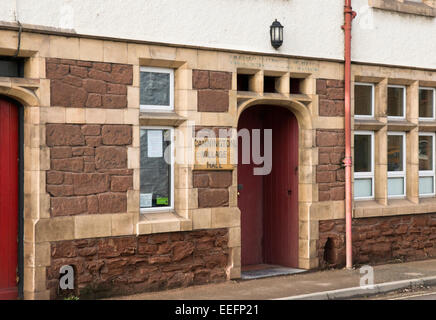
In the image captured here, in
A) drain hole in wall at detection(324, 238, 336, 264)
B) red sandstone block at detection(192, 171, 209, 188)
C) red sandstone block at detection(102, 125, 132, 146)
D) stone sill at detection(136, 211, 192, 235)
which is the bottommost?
drain hole in wall at detection(324, 238, 336, 264)

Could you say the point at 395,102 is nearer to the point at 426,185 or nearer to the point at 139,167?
the point at 426,185

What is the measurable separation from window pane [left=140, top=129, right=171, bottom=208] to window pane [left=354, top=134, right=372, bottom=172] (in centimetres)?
392

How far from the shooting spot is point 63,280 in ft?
29.7

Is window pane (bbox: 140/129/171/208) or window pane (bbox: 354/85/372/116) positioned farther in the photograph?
window pane (bbox: 354/85/372/116)

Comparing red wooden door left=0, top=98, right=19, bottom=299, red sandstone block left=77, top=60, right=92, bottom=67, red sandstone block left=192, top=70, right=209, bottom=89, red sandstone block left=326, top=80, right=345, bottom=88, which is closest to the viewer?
red wooden door left=0, top=98, right=19, bottom=299

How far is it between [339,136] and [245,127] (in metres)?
1.62

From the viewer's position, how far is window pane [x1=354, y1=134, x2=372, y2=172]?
1277 centimetres

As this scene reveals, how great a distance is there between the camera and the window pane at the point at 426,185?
1376 centimetres

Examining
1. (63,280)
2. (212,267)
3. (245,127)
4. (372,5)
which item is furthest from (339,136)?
(63,280)

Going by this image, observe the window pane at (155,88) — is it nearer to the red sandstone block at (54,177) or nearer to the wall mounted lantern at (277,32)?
the red sandstone block at (54,177)

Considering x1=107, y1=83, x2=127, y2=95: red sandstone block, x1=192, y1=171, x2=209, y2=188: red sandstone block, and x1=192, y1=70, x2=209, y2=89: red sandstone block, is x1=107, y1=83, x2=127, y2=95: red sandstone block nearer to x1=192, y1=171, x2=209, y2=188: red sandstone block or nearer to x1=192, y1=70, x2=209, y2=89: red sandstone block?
x1=192, y1=70, x2=209, y2=89: red sandstone block

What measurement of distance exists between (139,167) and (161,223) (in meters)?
0.83

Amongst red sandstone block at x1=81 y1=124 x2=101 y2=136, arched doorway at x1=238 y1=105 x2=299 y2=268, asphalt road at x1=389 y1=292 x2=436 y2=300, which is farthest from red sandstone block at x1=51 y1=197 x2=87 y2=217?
asphalt road at x1=389 y1=292 x2=436 y2=300

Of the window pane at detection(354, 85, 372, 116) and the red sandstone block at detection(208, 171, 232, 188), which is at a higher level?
the window pane at detection(354, 85, 372, 116)
